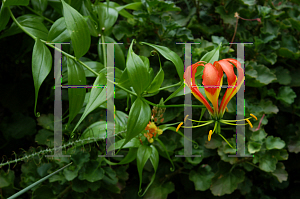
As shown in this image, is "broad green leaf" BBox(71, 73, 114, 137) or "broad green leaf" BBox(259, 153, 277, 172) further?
"broad green leaf" BBox(259, 153, 277, 172)

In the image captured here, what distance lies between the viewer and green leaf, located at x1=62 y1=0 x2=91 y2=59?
52cm

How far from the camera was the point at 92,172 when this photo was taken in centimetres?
74

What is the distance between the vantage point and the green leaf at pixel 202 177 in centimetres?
82

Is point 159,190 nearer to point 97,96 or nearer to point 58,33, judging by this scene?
point 97,96

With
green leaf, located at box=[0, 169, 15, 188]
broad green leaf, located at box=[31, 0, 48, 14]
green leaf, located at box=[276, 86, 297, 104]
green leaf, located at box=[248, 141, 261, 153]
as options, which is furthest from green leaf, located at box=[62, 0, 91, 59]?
green leaf, located at box=[276, 86, 297, 104]

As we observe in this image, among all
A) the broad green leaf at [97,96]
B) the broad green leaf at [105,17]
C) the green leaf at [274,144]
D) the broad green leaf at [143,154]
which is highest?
the broad green leaf at [105,17]

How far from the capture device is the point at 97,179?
28.6 inches

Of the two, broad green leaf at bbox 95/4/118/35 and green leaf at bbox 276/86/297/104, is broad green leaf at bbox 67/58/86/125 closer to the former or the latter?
broad green leaf at bbox 95/4/118/35

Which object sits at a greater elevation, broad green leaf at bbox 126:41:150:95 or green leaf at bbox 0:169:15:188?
broad green leaf at bbox 126:41:150:95

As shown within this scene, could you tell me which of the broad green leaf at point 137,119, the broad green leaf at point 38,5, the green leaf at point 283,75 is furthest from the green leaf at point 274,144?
the broad green leaf at point 38,5

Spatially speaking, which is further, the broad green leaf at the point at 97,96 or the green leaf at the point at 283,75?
the green leaf at the point at 283,75

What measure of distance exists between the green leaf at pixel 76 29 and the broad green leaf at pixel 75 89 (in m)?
0.03

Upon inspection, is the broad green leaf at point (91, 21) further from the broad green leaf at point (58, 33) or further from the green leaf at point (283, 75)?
the green leaf at point (283, 75)

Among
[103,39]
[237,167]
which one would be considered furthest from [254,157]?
[103,39]
